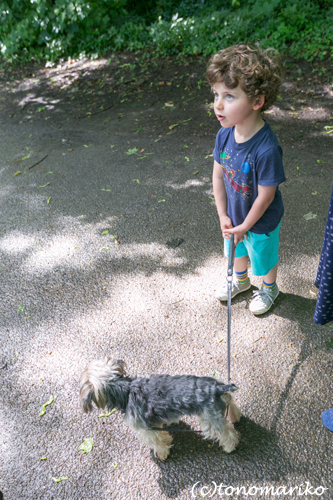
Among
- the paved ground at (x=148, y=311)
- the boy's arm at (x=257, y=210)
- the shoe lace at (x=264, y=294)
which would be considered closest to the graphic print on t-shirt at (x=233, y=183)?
the boy's arm at (x=257, y=210)

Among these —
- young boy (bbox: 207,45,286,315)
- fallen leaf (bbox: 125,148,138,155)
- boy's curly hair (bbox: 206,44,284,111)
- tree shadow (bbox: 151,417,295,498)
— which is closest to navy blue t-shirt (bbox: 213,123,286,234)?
young boy (bbox: 207,45,286,315)

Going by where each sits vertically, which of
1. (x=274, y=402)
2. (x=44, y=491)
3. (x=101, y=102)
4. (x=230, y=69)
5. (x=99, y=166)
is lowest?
(x=44, y=491)

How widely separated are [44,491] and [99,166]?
4.37m

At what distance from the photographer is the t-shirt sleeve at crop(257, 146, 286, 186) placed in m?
2.15

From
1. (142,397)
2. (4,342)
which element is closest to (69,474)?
(142,397)

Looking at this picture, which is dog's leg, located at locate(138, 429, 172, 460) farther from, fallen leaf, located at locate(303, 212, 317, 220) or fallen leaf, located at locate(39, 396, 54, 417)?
fallen leaf, located at locate(303, 212, 317, 220)

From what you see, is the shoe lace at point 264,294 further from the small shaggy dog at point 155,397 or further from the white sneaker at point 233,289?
the small shaggy dog at point 155,397

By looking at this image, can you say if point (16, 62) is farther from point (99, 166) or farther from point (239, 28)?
point (99, 166)

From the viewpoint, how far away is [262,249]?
8.56 ft

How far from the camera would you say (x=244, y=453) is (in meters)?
2.23

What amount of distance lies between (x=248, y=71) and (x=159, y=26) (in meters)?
8.81

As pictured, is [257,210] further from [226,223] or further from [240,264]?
[240,264]

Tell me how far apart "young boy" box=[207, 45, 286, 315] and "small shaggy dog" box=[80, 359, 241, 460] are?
3.42 ft

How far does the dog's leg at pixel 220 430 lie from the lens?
1.96 m
